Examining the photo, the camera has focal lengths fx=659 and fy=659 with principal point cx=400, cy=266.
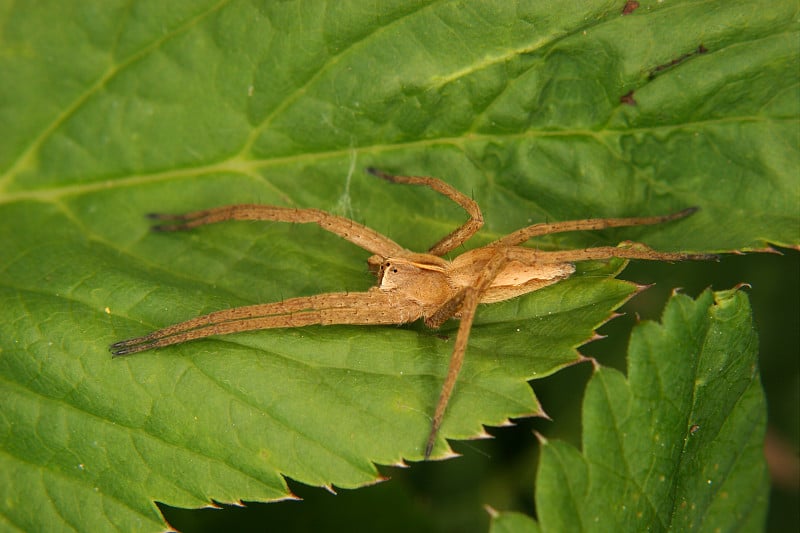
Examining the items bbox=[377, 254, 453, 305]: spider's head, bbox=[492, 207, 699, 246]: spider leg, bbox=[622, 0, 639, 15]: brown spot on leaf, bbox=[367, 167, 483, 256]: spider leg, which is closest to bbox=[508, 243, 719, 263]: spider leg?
bbox=[492, 207, 699, 246]: spider leg

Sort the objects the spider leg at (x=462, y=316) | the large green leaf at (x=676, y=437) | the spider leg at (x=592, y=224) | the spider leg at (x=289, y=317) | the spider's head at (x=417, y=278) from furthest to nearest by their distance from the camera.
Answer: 1. the spider's head at (x=417, y=278)
2. the spider leg at (x=592, y=224)
3. the spider leg at (x=289, y=317)
4. the spider leg at (x=462, y=316)
5. the large green leaf at (x=676, y=437)

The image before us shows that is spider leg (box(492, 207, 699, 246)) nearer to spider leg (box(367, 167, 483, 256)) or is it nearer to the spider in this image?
the spider

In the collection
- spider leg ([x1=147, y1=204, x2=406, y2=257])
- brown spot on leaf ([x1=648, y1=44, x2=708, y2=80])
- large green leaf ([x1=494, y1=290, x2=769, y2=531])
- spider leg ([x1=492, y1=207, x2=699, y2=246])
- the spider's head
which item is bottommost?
large green leaf ([x1=494, y1=290, x2=769, y2=531])

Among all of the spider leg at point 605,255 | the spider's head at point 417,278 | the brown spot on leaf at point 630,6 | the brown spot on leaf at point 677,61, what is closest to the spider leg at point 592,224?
the spider leg at point 605,255

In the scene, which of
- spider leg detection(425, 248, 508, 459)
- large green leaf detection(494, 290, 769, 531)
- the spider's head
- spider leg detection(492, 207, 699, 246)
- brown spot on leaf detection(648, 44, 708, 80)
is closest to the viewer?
large green leaf detection(494, 290, 769, 531)

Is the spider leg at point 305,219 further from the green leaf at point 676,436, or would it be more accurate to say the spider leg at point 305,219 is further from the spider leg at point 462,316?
the green leaf at point 676,436

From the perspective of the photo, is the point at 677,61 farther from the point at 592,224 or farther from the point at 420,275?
the point at 420,275
